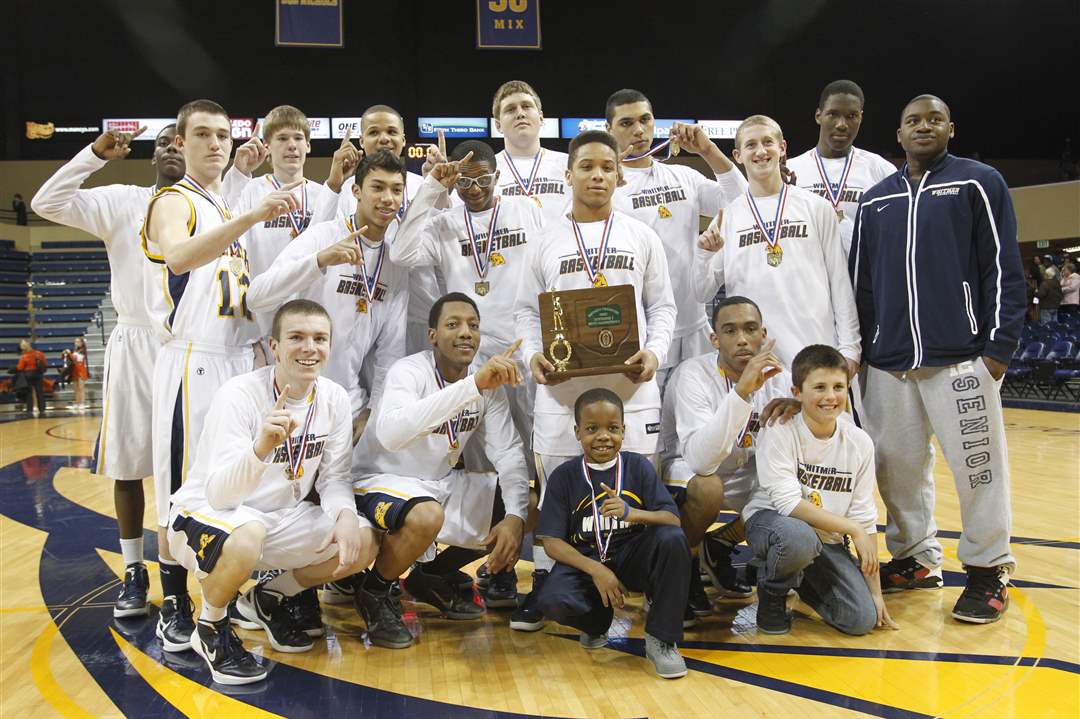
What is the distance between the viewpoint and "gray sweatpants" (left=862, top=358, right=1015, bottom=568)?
3928 millimetres

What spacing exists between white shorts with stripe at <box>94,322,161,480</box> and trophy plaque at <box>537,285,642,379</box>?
6.80 feet

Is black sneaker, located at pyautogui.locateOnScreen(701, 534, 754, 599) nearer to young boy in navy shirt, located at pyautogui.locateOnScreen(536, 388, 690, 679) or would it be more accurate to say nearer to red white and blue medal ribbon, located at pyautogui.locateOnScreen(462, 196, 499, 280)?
young boy in navy shirt, located at pyautogui.locateOnScreen(536, 388, 690, 679)

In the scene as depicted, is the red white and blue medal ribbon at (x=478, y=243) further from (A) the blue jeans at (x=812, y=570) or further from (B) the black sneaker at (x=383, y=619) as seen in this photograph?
(A) the blue jeans at (x=812, y=570)

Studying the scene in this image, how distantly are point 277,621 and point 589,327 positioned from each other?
199cm

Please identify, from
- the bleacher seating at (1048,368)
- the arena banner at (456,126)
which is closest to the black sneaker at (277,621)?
the bleacher seating at (1048,368)

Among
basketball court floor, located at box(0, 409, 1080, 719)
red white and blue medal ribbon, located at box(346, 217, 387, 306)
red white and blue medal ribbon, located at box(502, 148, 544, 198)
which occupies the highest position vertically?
red white and blue medal ribbon, located at box(502, 148, 544, 198)

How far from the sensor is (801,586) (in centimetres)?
407

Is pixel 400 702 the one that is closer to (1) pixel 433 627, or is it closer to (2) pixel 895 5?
(1) pixel 433 627

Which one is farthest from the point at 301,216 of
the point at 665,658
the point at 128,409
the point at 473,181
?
the point at 665,658

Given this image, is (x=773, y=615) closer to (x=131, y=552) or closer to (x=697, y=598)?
(x=697, y=598)

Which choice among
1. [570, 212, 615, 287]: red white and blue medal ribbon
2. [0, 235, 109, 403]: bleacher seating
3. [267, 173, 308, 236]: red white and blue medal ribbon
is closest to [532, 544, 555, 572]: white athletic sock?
[570, 212, 615, 287]: red white and blue medal ribbon

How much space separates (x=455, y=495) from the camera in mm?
4160

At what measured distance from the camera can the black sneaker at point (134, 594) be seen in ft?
13.8

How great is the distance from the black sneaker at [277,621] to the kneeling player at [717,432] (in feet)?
6.00
